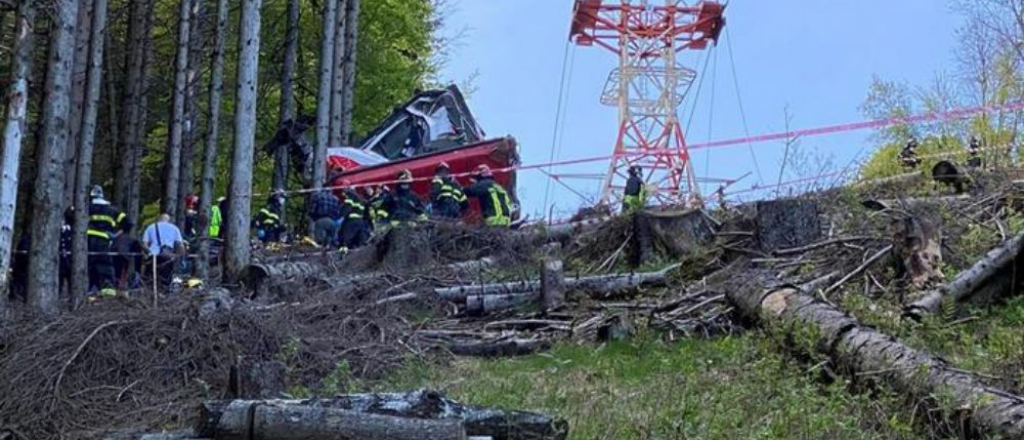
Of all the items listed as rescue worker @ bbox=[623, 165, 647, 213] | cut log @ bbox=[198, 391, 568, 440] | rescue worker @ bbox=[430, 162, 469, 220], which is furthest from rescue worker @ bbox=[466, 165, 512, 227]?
cut log @ bbox=[198, 391, 568, 440]

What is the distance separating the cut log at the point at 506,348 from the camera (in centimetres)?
1058

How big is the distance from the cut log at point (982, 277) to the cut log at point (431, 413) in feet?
12.9

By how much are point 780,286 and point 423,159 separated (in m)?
15.0

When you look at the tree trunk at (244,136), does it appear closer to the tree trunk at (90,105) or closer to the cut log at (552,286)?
the tree trunk at (90,105)

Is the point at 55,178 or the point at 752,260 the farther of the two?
the point at 55,178

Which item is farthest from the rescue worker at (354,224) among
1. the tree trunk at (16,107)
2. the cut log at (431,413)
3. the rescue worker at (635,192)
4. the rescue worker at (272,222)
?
the cut log at (431,413)

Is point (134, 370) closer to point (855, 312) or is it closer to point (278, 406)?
point (278, 406)

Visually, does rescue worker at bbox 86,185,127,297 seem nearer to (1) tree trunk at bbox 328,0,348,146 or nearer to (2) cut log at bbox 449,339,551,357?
(2) cut log at bbox 449,339,551,357

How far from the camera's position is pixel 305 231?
82.8 feet

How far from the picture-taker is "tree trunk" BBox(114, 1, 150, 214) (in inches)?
1006

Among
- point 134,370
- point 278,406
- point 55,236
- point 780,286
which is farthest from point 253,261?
point 278,406

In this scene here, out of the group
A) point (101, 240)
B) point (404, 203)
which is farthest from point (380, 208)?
point (101, 240)

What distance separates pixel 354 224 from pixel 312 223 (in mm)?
2036

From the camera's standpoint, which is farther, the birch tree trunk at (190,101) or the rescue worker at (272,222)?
the birch tree trunk at (190,101)
